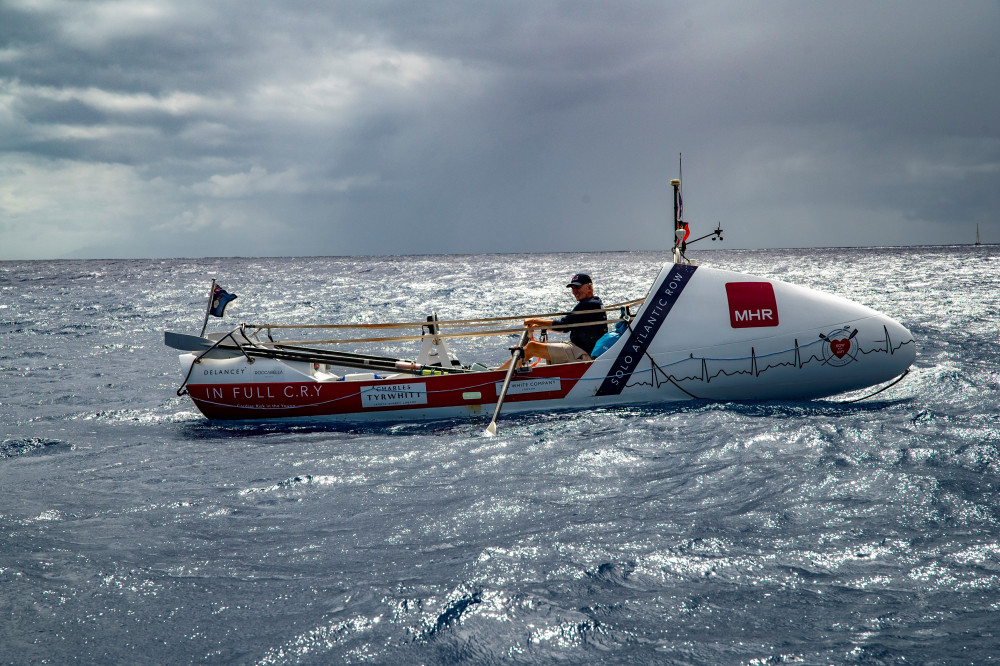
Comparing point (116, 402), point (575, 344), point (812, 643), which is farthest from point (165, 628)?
point (116, 402)

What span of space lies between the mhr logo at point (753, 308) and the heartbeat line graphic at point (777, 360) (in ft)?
1.31

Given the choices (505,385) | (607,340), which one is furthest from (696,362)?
(505,385)

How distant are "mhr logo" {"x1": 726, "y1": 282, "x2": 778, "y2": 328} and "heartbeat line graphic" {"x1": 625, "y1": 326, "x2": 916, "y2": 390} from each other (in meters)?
0.40

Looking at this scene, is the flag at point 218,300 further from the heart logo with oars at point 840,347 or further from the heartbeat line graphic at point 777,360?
the heart logo with oars at point 840,347

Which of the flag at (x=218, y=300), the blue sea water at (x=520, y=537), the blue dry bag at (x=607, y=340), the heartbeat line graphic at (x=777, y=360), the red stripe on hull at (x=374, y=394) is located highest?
the flag at (x=218, y=300)

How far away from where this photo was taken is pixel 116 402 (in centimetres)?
1224

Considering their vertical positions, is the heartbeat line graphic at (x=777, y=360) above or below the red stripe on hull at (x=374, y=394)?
above

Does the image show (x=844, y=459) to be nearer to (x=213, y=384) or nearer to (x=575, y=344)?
(x=575, y=344)

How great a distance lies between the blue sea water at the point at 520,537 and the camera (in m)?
4.14

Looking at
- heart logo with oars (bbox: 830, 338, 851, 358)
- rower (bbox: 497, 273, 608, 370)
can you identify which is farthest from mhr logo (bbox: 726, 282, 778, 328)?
rower (bbox: 497, 273, 608, 370)

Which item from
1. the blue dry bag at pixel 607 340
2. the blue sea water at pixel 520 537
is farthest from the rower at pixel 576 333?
the blue sea water at pixel 520 537

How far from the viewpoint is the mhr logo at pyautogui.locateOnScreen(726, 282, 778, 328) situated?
32.6ft

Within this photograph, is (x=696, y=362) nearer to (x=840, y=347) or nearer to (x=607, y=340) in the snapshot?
(x=607, y=340)

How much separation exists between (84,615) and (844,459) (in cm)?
676
